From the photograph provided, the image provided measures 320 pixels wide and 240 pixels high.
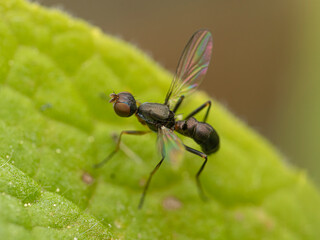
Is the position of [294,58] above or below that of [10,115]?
above

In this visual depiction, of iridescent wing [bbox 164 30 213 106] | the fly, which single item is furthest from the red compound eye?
iridescent wing [bbox 164 30 213 106]

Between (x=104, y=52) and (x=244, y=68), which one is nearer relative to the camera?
(x=104, y=52)

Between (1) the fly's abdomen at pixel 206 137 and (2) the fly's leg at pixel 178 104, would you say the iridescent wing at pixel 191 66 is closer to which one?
(2) the fly's leg at pixel 178 104

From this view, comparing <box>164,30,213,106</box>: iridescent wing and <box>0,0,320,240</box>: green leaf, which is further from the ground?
<box>164,30,213,106</box>: iridescent wing

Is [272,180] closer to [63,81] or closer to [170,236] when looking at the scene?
[170,236]

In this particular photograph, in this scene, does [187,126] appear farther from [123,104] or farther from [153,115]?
[123,104]

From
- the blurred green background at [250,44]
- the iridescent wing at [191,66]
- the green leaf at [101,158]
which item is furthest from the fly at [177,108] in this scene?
the blurred green background at [250,44]

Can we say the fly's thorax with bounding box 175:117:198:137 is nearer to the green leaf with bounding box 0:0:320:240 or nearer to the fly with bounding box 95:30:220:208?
the fly with bounding box 95:30:220:208

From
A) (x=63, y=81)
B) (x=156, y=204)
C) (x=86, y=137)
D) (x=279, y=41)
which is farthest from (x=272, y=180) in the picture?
(x=279, y=41)
